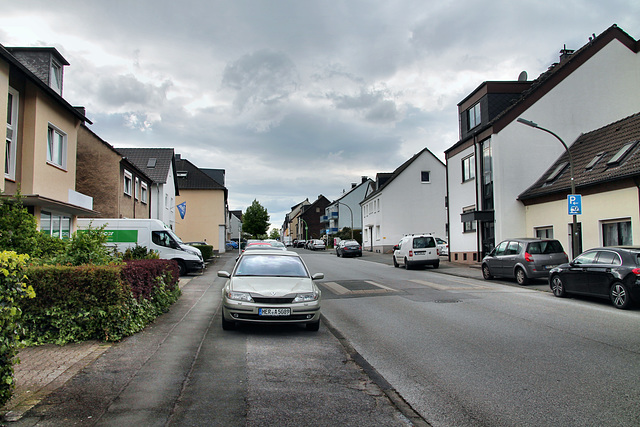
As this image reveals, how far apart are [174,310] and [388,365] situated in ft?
20.8

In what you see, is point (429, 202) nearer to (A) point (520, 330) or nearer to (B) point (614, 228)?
(B) point (614, 228)

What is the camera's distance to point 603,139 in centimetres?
2189

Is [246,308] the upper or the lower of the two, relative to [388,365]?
upper

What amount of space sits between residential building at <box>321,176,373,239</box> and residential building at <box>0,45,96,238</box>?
62756 mm

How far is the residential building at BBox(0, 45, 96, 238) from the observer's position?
42.5ft

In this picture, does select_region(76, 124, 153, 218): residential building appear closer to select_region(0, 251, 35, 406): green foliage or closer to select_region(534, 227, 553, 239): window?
select_region(534, 227, 553, 239): window

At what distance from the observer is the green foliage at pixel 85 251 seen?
833cm

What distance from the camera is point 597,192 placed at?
62.2 feet

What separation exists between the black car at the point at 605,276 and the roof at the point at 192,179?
4301cm

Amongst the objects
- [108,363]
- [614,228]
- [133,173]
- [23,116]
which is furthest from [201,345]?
[133,173]

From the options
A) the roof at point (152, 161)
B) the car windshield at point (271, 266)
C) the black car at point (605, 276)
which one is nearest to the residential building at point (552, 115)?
the black car at point (605, 276)

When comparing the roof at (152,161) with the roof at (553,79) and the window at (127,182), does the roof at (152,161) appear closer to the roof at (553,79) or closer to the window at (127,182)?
the window at (127,182)

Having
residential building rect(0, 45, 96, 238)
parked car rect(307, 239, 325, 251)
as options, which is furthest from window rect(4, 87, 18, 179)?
parked car rect(307, 239, 325, 251)

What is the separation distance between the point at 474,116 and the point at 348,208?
160 ft
